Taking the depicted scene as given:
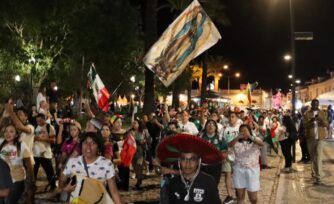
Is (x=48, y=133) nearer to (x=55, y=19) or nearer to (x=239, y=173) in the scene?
(x=239, y=173)

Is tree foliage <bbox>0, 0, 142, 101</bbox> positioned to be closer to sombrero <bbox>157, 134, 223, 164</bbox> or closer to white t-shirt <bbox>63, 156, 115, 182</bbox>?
white t-shirt <bbox>63, 156, 115, 182</bbox>

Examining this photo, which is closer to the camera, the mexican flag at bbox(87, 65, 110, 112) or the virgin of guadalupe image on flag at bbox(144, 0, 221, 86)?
the virgin of guadalupe image on flag at bbox(144, 0, 221, 86)

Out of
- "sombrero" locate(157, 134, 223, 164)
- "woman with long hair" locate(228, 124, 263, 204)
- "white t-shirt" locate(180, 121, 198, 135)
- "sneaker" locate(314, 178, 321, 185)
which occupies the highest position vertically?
"white t-shirt" locate(180, 121, 198, 135)

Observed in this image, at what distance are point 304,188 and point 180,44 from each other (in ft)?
19.2

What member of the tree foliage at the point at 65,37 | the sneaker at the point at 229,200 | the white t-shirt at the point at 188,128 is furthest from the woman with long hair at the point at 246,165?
the tree foliage at the point at 65,37

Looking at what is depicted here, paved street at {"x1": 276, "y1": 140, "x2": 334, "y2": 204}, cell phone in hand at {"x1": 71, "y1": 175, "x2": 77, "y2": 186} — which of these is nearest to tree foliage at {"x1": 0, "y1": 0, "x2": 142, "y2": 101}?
paved street at {"x1": 276, "y1": 140, "x2": 334, "y2": 204}

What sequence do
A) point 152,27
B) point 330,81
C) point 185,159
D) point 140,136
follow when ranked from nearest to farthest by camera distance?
point 185,159
point 140,136
point 152,27
point 330,81

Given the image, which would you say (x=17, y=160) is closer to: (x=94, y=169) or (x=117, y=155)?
(x=94, y=169)

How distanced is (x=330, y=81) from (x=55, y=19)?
282ft

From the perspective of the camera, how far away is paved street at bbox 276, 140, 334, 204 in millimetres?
9914

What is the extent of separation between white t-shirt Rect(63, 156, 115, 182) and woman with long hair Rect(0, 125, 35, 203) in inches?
71.2

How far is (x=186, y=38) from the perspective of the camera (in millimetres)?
7258

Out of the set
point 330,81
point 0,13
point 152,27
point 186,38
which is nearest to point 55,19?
point 0,13

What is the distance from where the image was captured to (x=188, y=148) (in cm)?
404
